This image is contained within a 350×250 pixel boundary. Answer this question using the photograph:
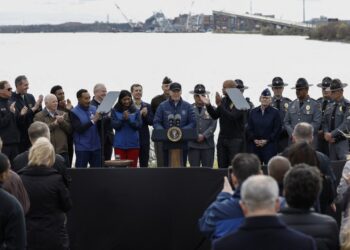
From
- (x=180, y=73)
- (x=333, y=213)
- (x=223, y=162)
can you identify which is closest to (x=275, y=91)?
→ (x=223, y=162)

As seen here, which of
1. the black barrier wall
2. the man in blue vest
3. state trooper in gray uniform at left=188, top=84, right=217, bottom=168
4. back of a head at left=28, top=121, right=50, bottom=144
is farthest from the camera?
state trooper in gray uniform at left=188, top=84, right=217, bottom=168

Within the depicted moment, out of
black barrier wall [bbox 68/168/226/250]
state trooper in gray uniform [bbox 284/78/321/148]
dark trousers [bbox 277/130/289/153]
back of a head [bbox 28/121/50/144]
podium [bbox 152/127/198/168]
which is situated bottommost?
black barrier wall [bbox 68/168/226/250]

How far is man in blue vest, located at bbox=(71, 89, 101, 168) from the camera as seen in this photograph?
9.84 meters

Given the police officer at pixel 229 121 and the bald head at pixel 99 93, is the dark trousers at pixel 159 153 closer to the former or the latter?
the police officer at pixel 229 121

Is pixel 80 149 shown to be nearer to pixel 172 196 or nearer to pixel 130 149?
pixel 130 149

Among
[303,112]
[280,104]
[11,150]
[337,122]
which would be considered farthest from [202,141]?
[11,150]

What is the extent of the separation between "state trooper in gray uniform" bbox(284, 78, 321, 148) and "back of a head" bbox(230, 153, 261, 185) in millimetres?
5184

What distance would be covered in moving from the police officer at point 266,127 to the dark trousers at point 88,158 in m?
1.98

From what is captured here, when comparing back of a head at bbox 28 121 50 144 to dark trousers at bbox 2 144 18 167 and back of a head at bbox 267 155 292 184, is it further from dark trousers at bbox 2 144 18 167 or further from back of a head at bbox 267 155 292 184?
dark trousers at bbox 2 144 18 167

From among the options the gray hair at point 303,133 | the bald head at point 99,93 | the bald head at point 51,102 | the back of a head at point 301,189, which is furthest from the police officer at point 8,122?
the back of a head at point 301,189

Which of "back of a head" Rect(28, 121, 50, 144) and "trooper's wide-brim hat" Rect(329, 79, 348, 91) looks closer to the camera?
"back of a head" Rect(28, 121, 50, 144)

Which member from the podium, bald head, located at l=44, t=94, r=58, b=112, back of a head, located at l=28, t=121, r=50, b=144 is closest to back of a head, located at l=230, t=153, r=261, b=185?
back of a head, located at l=28, t=121, r=50, b=144

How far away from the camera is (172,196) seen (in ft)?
25.6

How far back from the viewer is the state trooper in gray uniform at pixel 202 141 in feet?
34.4
